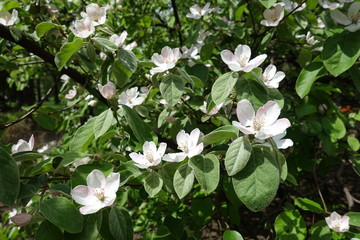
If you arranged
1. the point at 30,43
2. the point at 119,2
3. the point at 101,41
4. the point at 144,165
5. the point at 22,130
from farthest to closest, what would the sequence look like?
the point at 22,130
the point at 119,2
the point at 30,43
the point at 101,41
the point at 144,165

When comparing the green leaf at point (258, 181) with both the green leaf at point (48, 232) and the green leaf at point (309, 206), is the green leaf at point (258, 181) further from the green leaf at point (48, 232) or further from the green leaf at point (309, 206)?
the green leaf at point (309, 206)

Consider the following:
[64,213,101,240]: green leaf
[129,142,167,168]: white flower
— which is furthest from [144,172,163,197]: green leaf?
[64,213,101,240]: green leaf

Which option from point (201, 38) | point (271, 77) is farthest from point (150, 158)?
point (201, 38)

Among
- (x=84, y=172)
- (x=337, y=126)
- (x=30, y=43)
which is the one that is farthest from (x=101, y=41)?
(x=337, y=126)

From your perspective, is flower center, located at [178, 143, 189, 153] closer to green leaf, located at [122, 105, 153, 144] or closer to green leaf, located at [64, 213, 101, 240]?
green leaf, located at [122, 105, 153, 144]

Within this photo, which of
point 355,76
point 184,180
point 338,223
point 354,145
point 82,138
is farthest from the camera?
point 354,145

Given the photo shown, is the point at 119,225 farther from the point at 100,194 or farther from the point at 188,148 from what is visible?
the point at 188,148

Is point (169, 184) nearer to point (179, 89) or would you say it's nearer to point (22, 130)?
point (179, 89)
